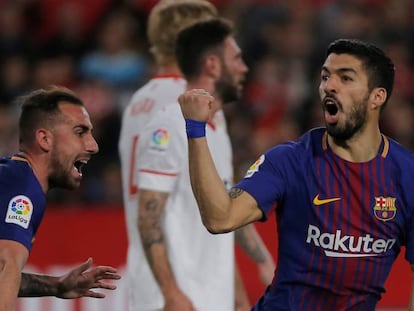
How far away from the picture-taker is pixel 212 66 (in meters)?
6.60

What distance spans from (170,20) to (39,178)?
6.65 ft

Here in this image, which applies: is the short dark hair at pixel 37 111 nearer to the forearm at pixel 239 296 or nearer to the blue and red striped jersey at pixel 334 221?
the blue and red striped jersey at pixel 334 221

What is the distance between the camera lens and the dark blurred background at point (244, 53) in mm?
11281

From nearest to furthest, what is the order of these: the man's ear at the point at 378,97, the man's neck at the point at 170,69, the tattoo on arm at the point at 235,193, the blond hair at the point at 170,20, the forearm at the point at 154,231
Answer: the tattoo on arm at the point at 235,193 → the man's ear at the point at 378,97 → the forearm at the point at 154,231 → the man's neck at the point at 170,69 → the blond hair at the point at 170,20

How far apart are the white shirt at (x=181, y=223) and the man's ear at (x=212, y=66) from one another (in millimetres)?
252

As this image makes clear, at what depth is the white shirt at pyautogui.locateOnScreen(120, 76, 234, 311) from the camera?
6.32 m

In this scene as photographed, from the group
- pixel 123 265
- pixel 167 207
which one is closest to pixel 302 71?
pixel 123 265

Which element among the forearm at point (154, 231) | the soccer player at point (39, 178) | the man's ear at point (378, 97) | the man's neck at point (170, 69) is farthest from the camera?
the man's neck at point (170, 69)

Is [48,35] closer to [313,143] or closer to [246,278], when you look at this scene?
[246,278]

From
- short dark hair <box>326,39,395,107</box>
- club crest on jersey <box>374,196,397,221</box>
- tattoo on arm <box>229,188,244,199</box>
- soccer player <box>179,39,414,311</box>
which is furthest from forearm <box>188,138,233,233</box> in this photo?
short dark hair <box>326,39,395,107</box>

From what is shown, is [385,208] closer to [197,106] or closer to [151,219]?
[197,106]

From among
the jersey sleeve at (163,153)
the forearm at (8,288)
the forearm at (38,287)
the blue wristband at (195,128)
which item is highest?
the jersey sleeve at (163,153)

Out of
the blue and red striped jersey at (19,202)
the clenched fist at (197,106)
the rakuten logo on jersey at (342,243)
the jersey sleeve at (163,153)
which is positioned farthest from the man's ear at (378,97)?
the blue and red striped jersey at (19,202)

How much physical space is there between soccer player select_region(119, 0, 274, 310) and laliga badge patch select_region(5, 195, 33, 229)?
130 centimetres
